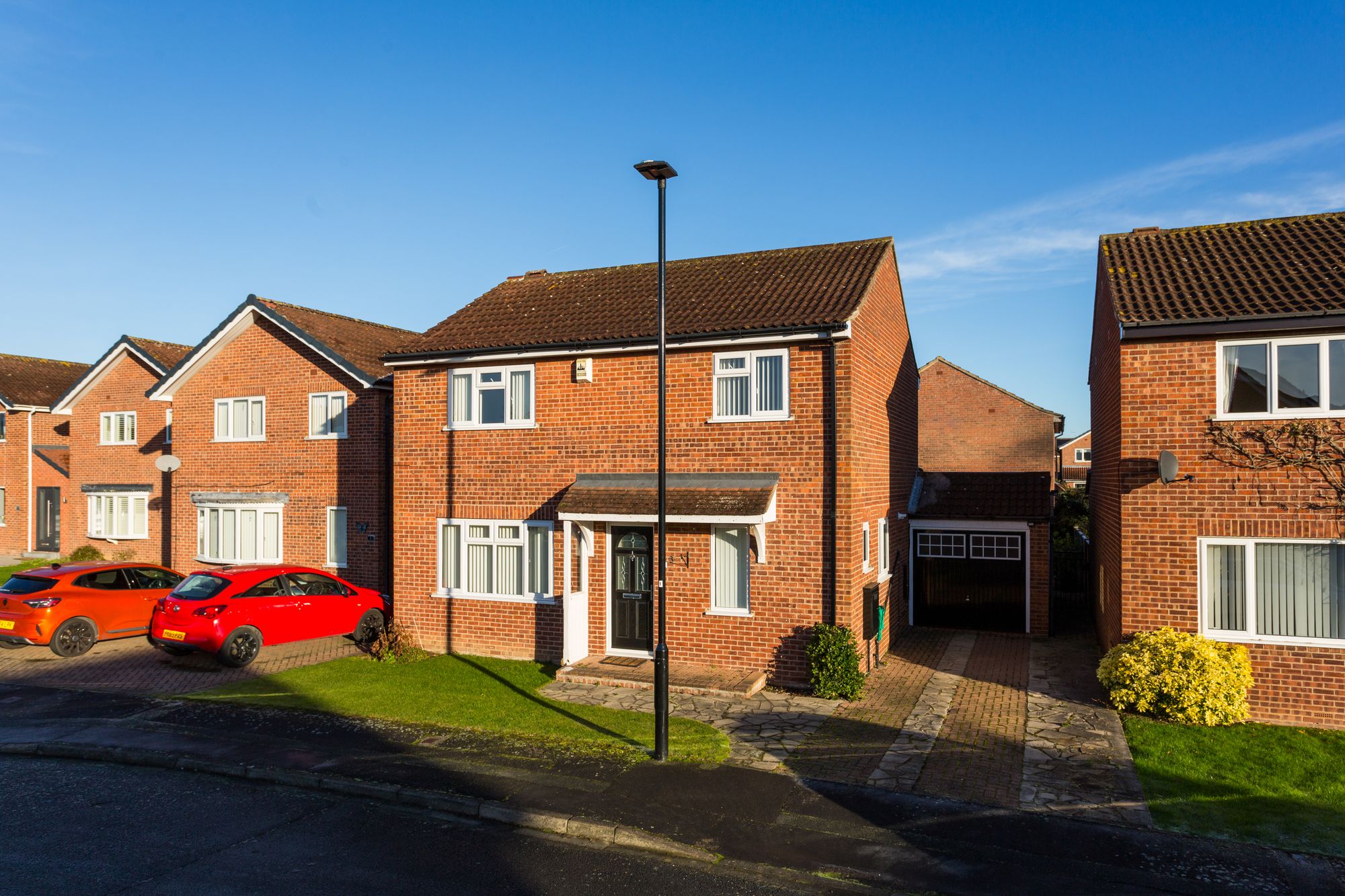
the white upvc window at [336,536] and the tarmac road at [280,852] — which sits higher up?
the white upvc window at [336,536]

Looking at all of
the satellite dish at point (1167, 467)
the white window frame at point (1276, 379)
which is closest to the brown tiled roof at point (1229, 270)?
the white window frame at point (1276, 379)

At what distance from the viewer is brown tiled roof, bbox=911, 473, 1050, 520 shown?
18.1m

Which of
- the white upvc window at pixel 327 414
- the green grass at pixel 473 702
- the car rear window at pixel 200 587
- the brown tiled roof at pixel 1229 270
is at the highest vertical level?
the brown tiled roof at pixel 1229 270

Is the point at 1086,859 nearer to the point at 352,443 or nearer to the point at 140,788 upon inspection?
the point at 140,788

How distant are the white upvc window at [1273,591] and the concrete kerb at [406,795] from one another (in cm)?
834

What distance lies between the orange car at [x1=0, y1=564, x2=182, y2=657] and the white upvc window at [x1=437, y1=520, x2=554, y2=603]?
234 inches

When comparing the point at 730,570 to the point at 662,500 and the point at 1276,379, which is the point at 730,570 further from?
the point at 1276,379

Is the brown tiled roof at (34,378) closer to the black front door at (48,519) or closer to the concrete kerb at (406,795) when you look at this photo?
the black front door at (48,519)

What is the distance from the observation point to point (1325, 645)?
36.6ft

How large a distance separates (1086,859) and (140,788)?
9.42 m

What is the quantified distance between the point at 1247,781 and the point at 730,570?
710 cm

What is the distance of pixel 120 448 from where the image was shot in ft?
84.9

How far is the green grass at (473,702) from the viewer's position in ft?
34.4

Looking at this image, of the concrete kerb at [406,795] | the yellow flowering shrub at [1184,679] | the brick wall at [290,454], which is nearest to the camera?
the concrete kerb at [406,795]
